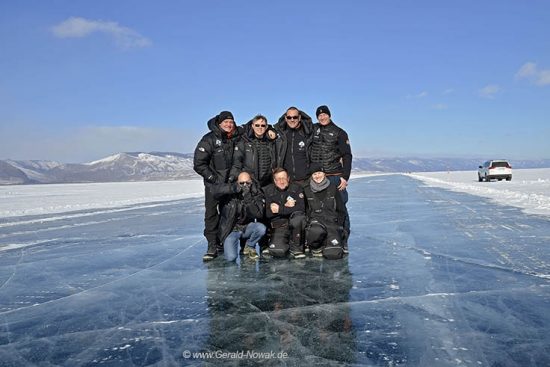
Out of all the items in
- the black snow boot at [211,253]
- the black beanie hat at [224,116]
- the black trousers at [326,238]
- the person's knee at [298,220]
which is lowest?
the black snow boot at [211,253]

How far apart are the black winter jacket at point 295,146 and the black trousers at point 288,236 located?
821 mm

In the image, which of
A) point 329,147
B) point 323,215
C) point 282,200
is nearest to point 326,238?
point 323,215

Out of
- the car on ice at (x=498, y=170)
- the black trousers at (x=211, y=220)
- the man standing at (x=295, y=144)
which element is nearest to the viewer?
the black trousers at (x=211, y=220)

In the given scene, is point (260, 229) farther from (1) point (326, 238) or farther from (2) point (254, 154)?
(2) point (254, 154)

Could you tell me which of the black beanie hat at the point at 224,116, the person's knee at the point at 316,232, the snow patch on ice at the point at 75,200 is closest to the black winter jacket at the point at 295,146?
the black beanie hat at the point at 224,116

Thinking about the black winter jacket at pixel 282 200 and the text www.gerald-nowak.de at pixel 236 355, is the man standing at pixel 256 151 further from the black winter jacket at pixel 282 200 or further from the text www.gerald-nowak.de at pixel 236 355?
the text www.gerald-nowak.de at pixel 236 355

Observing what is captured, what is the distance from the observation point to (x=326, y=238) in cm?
614

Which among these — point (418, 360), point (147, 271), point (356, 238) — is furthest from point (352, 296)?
point (356, 238)

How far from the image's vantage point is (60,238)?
877 cm

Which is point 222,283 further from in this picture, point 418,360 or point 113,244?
point 113,244

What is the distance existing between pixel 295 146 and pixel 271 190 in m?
0.85

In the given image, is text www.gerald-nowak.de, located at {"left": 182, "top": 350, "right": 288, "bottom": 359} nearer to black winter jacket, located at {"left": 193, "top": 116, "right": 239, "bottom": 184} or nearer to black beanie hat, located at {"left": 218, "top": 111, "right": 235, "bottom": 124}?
black winter jacket, located at {"left": 193, "top": 116, "right": 239, "bottom": 184}

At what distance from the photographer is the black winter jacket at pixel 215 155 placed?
6.14 m

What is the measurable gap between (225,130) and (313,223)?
1.98 meters
